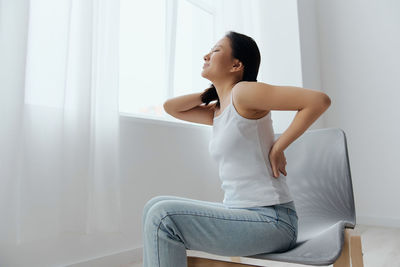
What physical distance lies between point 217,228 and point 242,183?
0.16 meters

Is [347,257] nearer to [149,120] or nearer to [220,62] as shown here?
[220,62]

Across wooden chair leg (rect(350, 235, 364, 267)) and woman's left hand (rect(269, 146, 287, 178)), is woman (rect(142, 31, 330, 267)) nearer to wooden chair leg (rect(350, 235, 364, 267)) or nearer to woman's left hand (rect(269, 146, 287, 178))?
woman's left hand (rect(269, 146, 287, 178))

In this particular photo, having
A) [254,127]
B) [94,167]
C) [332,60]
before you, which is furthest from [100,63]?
[332,60]

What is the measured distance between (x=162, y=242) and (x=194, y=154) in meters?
1.47

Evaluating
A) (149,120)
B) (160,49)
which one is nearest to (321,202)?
(149,120)

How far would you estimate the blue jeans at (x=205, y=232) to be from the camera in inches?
29.0

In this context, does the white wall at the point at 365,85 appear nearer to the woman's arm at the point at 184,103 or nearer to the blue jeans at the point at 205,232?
the woman's arm at the point at 184,103

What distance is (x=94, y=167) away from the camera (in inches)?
56.3

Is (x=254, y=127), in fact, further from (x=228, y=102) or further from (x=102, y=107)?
(x=102, y=107)

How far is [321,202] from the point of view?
1.16 meters

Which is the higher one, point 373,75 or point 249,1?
point 249,1

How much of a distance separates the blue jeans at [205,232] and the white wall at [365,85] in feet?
7.52

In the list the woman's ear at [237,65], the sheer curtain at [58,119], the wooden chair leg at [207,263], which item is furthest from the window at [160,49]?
the wooden chair leg at [207,263]

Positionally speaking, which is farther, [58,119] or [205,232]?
[58,119]
